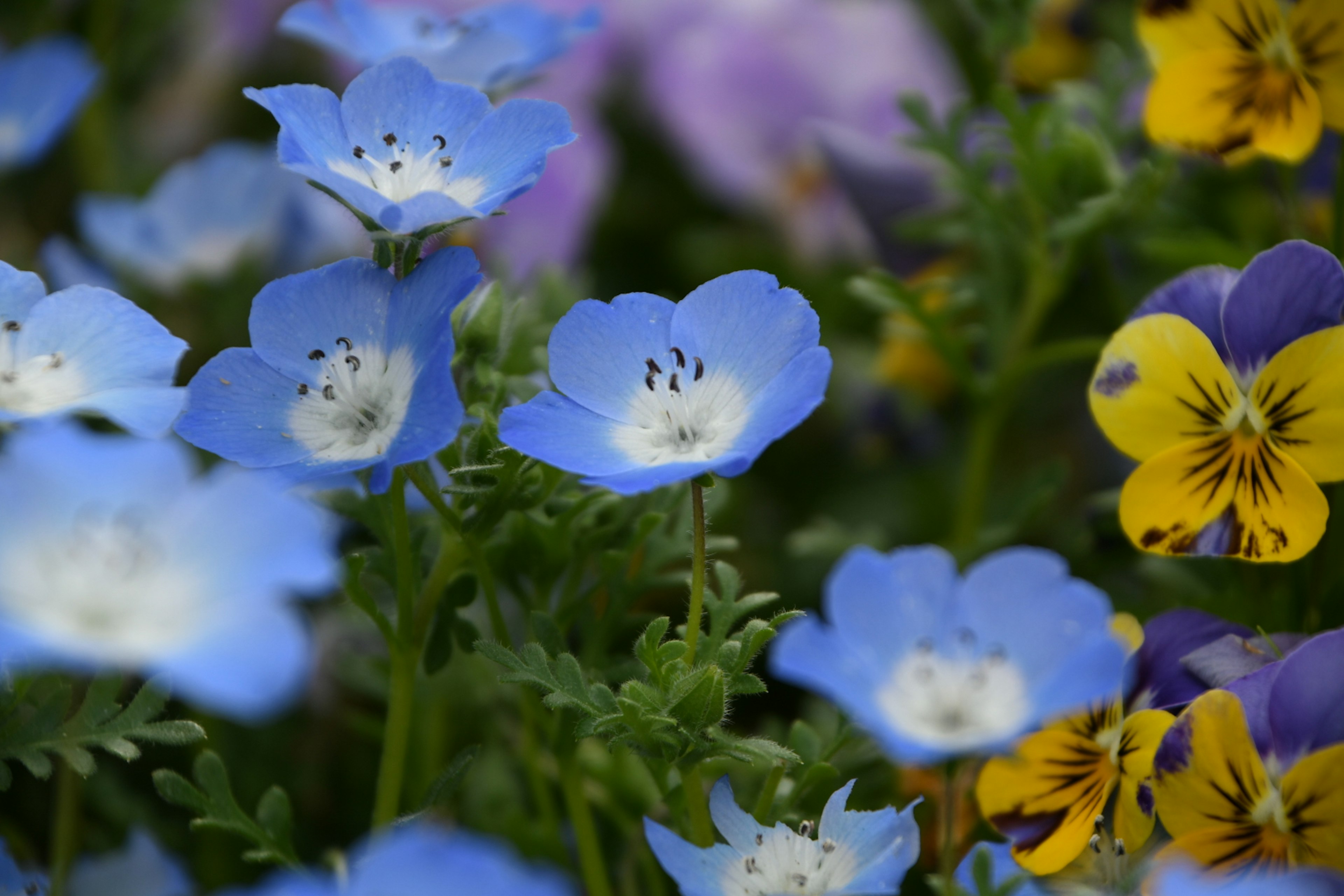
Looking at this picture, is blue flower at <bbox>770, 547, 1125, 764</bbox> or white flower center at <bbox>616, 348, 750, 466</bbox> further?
white flower center at <bbox>616, 348, 750, 466</bbox>

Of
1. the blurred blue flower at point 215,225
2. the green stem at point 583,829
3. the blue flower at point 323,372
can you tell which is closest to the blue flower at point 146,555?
the blue flower at point 323,372

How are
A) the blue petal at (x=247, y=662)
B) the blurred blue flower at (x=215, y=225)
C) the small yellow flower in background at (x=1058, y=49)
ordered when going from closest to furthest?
the blue petal at (x=247, y=662) → the blurred blue flower at (x=215, y=225) → the small yellow flower in background at (x=1058, y=49)

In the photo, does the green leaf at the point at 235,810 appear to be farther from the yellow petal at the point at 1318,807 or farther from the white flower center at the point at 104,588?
the yellow petal at the point at 1318,807

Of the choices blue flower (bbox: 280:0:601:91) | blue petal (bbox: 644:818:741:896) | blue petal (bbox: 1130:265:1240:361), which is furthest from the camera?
blue flower (bbox: 280:0:601:91)

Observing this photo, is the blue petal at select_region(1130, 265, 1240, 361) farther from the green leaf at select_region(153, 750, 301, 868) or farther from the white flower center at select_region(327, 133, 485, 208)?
the green leaf at select_region(153, 750, 301, 868)

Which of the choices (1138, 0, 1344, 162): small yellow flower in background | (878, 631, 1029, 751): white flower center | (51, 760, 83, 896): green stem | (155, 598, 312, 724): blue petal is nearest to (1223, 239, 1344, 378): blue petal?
(1138, 0, 1344, 162): small yellow flower in background

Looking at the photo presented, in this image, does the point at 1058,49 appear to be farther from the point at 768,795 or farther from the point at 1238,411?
the point at 768,795

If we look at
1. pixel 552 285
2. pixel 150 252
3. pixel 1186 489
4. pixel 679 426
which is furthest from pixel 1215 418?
pixel 150 252

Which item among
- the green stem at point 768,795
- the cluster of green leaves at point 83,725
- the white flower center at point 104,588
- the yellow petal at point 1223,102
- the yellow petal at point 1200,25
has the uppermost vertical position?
the yellow petal at point 1200,25
